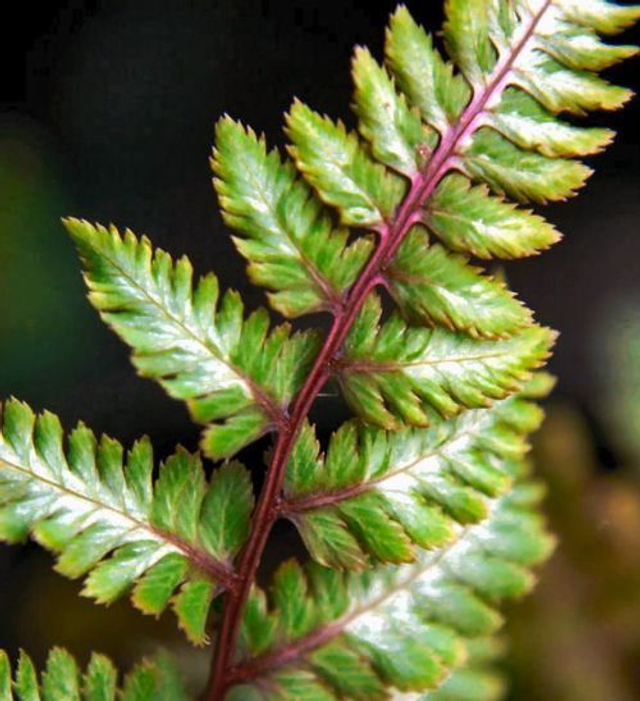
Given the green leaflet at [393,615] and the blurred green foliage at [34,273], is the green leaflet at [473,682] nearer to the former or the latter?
the green leaflet at [393,615]

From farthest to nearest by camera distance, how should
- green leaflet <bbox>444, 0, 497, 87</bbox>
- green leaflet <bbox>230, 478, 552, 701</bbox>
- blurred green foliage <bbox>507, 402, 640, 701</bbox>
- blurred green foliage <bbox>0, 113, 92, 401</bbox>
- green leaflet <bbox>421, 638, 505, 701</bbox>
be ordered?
1. blurred green foliage <bbox>0, 113, 92, 401</bbox>
2. blurred green foliage <bbox>507, 402, 640, 701</bbox>
3. green leaflet <bbox>421, 638, 505, 701</bbox>
4. green leaflet <bbox>230, 478, 552, 701</bbox>
5. green leaflet <bbox>444, 0, 497, 87</bbox>

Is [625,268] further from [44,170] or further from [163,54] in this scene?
[44,170]

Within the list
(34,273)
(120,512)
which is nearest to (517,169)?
(120,512)

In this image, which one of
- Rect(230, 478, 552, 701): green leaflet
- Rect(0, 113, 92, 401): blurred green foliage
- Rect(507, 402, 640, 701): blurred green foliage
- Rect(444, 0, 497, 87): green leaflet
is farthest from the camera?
Rect(0, 113, 92, 401): blurred green foliage

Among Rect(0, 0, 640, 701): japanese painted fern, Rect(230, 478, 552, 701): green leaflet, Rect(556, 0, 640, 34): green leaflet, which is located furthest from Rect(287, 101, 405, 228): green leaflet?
Rect(230, 478, 552, 701): green leaflet

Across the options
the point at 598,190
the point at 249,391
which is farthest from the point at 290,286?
the point at 598,190

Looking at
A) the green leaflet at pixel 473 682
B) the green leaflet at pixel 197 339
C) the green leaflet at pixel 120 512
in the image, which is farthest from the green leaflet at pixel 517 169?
the green leaflet at pixel 473 682

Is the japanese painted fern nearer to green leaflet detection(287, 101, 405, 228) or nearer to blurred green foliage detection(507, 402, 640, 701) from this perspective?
green leaflet detection(287, 101, 405, 228)
